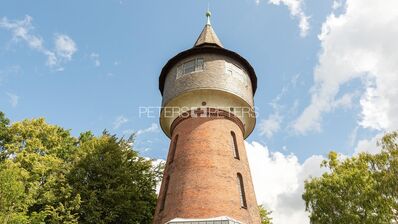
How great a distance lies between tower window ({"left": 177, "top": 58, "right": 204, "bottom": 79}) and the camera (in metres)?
17.4

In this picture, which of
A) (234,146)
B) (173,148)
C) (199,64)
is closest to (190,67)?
(199,64)

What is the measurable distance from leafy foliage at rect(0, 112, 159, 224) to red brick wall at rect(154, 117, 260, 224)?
14.5ft

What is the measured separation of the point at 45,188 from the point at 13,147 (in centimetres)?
410

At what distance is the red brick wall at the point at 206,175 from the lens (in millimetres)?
13695

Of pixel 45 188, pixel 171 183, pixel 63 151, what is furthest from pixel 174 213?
pixel 63 151

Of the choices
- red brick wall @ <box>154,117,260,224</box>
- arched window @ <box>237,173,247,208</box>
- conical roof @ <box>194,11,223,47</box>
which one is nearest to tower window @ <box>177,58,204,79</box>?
conical roof @ <box>194,11,223,47</box>

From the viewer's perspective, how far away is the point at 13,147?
20.9 metres

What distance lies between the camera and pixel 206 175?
47.2 ft

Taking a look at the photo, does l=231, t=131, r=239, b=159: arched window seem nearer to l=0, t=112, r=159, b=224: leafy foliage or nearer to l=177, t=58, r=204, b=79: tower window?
l=177, t=58, r=204, b=79: tower window

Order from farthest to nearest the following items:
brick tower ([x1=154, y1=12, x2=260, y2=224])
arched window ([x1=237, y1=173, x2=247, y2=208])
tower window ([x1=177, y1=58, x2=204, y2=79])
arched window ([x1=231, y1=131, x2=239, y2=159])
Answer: tower window ([x1=177, y1=58, x2=204, y2=79]), arched window ([x1=231, y1=131, x2=239, y2=159]), arched window ([x1=237, y1=173, x2=247, y2=208]), brick tower ([x1=154, y1=12, x2=260, y2=224])

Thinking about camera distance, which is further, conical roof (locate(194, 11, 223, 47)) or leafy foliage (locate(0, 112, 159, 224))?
conical roof (locate(194, 11, 223, 47))

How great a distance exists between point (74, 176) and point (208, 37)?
978cm

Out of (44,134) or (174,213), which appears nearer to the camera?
(174,213)

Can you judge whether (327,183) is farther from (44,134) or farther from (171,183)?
(44,134)
